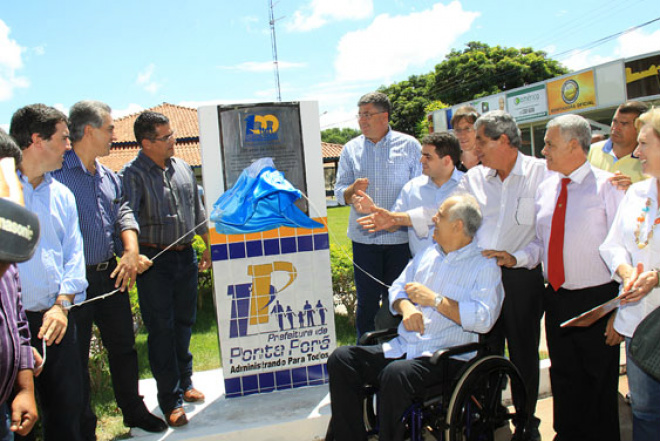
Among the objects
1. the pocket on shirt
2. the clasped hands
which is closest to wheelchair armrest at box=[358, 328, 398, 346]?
the clasped hands

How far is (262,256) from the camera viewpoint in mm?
3723

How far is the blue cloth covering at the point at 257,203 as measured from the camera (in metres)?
3.51

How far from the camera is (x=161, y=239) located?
3.47 meters

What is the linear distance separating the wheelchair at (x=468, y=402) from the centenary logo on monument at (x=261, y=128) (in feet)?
6.18

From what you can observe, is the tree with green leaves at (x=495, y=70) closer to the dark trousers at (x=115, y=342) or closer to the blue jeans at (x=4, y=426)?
the dark trousers at (x=115, y=342)

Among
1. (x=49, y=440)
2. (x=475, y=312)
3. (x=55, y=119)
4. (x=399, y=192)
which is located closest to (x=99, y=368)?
(x=49, y=440)

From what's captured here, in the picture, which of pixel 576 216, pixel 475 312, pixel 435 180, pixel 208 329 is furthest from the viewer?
pixel 208 329

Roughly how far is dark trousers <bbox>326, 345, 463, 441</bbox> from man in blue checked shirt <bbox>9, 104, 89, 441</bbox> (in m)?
1.38

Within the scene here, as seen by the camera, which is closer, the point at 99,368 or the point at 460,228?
the point at 460,228

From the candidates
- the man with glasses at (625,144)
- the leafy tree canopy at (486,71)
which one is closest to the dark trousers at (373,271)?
the man with glasses at (625,144)

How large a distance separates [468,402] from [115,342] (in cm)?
219

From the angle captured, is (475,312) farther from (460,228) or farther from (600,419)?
(600,419)

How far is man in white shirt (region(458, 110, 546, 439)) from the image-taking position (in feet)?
10.2

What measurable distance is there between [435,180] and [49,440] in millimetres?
2781
